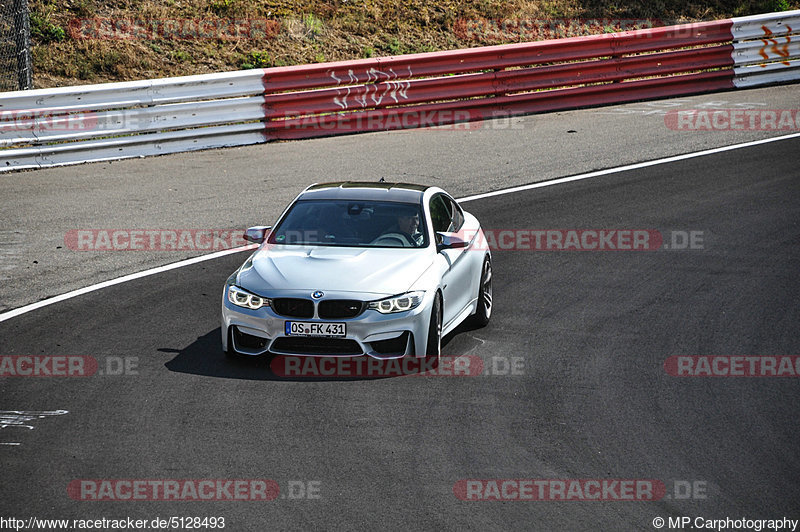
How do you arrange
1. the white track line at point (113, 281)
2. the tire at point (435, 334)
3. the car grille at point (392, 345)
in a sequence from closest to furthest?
the car grille at point (392, 345), the tire at point (435, 334), the white track line at point (113, 281)

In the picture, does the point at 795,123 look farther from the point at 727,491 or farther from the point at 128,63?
the point at 727,491

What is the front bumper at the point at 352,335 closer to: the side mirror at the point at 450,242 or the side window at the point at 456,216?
the side mirror at the point at 450,242

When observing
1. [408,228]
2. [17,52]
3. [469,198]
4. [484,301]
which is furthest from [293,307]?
[17,52]

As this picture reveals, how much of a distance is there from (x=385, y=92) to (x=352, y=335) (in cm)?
1127

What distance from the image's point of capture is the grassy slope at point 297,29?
73.3ft

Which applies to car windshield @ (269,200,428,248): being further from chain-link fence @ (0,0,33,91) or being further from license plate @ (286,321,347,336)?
chain-link fence @ (0,0,33,91)

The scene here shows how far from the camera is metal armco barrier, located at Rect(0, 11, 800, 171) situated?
58.4 feet

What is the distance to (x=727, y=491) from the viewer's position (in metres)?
7.06

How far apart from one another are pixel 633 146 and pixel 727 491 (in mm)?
12687

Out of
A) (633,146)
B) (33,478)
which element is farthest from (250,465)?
(633,146)

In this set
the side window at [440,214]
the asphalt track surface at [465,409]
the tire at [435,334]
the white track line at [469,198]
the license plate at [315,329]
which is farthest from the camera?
the white track line at [469,198]

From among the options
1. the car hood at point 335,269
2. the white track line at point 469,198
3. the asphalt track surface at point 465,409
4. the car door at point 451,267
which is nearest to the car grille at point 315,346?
the asphalt track surface at point 465,409

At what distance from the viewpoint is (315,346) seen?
945 centimetres

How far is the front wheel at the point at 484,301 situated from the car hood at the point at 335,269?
3.65 ft
